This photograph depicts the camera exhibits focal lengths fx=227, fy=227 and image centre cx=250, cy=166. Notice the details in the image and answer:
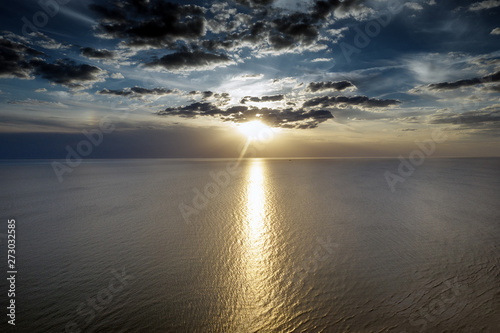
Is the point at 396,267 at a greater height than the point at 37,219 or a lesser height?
lesser

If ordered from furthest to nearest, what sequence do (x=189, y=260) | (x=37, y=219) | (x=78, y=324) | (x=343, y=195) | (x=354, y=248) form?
(x=343, y=195) → (x=37, y=219) → (x=354, y=248) → (x=189, y=260) → (x=78, y=324)

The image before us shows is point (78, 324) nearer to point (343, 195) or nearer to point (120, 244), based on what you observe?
point (120, 244)

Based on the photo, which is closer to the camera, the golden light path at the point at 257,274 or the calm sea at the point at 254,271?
the calm sea at the point at 254,271

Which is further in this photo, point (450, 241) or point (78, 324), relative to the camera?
point (450, 241)

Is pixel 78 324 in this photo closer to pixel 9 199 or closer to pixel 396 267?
pixel 396 267

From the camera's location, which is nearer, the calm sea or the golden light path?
the calm sea

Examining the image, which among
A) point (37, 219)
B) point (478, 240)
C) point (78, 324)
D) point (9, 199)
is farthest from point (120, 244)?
point (9, 199)

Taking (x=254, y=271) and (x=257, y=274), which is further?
(x=254, y=271)

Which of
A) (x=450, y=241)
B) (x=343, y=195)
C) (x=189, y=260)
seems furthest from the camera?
(x=343, y=195)

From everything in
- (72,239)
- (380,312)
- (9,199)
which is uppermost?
(9,199)
